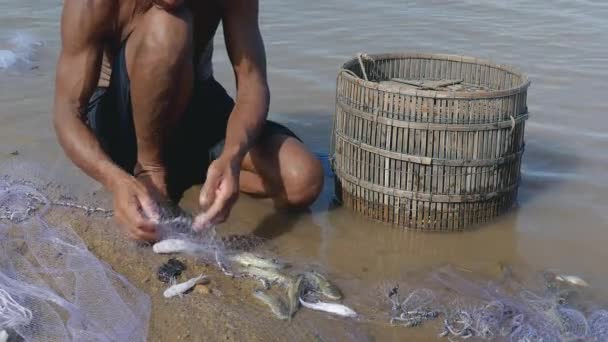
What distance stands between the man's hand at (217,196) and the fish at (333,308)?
556mm

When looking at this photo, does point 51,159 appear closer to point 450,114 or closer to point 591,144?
point 450,114

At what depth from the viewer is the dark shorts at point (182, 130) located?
3.62m

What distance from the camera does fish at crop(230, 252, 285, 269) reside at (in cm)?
317

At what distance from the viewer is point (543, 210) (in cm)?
397

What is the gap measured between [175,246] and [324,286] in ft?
2.20

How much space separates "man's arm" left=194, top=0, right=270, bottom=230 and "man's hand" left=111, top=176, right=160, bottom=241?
0.29 metres

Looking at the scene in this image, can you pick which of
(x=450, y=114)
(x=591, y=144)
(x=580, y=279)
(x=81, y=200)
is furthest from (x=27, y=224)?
(x=591, y=144)

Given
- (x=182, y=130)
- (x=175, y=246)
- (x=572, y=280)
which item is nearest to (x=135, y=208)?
(x=175, y=246)

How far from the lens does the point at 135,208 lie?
9.68 ft

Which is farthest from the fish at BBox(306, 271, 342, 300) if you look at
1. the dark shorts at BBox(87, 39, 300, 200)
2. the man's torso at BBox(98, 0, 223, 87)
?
the man's torso at BBox(98, 0, 223, 87)

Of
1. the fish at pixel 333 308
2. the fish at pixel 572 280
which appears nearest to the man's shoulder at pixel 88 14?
the fish at pixel 333 308

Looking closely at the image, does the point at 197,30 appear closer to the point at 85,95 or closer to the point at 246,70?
the point at 246,70

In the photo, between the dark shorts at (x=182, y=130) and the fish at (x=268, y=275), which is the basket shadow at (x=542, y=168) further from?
the fish at (x=268, y=275)

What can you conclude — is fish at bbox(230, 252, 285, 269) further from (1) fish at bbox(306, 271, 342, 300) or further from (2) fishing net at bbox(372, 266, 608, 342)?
(2) fishing net at bbox(372, 266, 608, 342)
